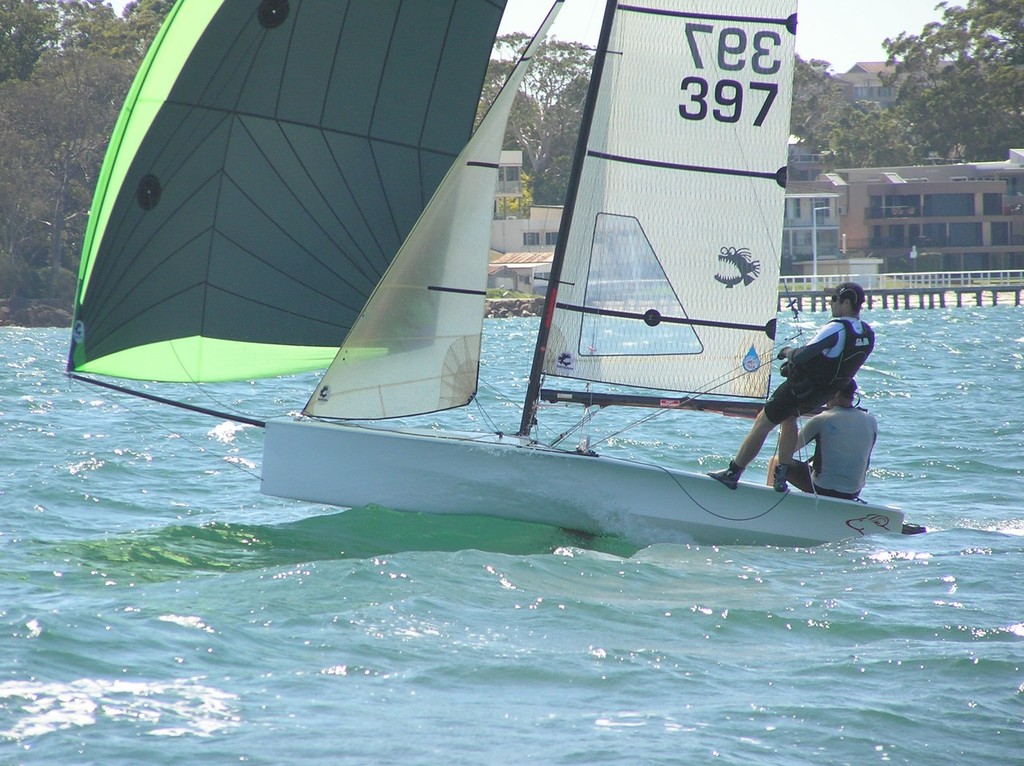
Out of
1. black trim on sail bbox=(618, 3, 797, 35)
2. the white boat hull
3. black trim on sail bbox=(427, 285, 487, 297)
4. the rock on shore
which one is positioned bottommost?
the white boat hull

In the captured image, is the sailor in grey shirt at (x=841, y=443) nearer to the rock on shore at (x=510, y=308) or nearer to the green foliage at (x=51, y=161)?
the green foliage at (x=51, y=161)

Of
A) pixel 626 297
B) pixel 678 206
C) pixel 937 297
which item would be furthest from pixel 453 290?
pixel 937 297

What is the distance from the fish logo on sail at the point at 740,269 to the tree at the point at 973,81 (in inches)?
2098

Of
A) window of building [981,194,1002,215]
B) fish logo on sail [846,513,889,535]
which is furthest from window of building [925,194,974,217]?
fish logo on sail [846,513,889,535]

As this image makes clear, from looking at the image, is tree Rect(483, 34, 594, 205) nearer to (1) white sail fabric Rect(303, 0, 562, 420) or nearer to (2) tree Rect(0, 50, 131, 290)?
(2) tree Rect(0, 50, 131, 290)

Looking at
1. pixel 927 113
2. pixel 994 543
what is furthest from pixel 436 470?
pixel 927 113

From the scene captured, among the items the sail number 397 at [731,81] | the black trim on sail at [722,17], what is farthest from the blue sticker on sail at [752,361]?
the black trim on sail at [722,17]

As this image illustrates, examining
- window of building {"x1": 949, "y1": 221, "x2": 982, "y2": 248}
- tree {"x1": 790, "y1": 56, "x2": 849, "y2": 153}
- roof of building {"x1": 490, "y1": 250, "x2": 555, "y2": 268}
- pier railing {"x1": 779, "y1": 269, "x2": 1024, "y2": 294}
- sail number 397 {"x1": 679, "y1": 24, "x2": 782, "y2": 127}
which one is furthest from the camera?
tree {"x1": 790, "y1": 56, "x2": 849, "y2": 153}

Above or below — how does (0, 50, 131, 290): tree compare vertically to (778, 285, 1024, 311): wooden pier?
above

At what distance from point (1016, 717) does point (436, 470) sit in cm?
299

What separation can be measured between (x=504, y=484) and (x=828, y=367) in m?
1.71

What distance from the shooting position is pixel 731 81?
6555mm

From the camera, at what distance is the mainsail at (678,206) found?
648 centimetres

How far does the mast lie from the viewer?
21.0 feet
